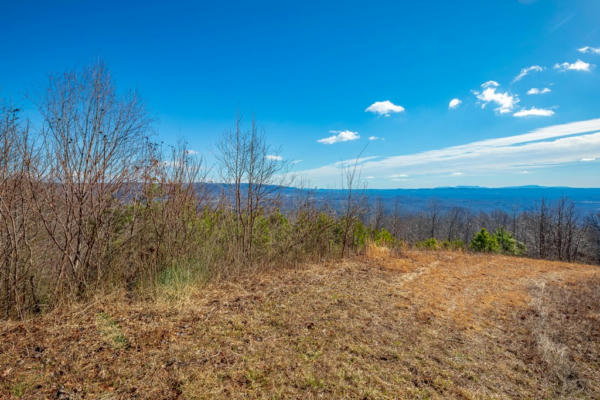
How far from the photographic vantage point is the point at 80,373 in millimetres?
2430

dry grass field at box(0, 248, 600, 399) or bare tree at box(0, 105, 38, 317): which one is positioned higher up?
bare tree at box(0, 105, 38, 317)

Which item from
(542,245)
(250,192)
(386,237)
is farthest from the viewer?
(542,245)

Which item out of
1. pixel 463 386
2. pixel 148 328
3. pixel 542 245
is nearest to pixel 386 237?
pixel 463 386

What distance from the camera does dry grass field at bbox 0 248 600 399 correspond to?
2.41m

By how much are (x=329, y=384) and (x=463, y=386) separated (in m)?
1.28

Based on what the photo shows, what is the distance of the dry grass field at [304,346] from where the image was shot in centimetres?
241

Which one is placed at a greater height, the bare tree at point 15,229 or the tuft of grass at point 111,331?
the bare tree at point 15,229

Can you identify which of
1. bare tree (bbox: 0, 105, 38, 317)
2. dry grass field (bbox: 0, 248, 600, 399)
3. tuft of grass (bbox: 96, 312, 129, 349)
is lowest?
dry grass field (bbox: 0, 248, 600, 399)

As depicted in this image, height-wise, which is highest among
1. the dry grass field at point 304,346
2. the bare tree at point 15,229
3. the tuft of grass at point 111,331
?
the bare tree at point 15,229

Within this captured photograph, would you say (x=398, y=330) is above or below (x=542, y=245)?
above

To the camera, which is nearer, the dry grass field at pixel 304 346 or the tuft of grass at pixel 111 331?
the dry grass field at pixel 304 346

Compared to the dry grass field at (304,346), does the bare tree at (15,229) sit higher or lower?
higher

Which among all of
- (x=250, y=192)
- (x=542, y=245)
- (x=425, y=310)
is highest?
(x=250, y=192)

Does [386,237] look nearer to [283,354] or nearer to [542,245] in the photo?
[283,354]
